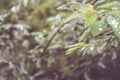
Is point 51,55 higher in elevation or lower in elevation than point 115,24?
lower

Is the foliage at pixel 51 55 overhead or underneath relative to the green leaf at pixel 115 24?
underneath

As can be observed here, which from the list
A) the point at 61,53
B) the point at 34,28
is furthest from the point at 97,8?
the point at 34,28

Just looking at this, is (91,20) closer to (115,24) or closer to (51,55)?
(115,24)

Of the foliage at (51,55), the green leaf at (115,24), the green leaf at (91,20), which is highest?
the green leaf at (91,20)

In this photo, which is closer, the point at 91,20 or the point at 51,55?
the point at 91,20

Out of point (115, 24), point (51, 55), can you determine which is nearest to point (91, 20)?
point (115, 24)

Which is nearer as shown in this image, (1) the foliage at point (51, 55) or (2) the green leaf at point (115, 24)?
(2) the green leaf at point (115, 24)

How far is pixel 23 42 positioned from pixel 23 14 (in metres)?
0.29

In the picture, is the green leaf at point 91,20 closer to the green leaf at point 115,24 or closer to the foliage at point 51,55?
the green leaf at point 115,24

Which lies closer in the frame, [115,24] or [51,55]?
[115,24]

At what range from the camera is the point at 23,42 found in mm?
1636

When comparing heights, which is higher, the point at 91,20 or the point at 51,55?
the point at 91,20

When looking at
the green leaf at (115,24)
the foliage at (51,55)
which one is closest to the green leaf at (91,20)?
the green leaf at (115,24)

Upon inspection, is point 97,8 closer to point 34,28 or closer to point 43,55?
point 43,55
